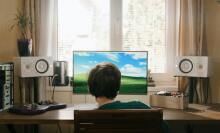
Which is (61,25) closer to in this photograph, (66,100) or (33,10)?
(33,10)

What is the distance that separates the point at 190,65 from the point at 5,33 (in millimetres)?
1746

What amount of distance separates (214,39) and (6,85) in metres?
1.97

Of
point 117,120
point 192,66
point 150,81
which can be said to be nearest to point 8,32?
point 150,81

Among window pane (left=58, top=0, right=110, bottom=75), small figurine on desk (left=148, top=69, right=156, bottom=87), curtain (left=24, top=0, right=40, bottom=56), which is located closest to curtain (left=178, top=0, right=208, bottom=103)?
small figurine on desk (left=148, top=69, right=156, bottom=87)

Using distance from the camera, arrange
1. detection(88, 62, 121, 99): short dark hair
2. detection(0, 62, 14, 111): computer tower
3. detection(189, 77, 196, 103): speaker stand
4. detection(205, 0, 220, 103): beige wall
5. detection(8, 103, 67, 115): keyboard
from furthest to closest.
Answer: detection(205, 0, 220, 103): beige wall < detection(189, 77, 196, 103): speaker stand < detection(0, 62, 14, 111): computer tower < detection(8, 103, 67, 115): keyboard < detection(88, 62, 121, 99): short dark hair

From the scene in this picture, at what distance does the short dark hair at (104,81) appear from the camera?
1.98 metres

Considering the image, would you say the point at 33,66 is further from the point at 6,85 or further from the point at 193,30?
the point at 193,30

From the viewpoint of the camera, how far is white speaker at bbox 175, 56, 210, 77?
3.02 metres

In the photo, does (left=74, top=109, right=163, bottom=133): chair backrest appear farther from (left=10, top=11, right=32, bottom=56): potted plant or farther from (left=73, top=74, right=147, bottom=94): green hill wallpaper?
(left=10, top=11, right=32, bottom=56): potted plant

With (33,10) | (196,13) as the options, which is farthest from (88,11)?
(196,13)

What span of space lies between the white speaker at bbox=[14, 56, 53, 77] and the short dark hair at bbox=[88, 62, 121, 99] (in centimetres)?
112

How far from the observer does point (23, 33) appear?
320 cm

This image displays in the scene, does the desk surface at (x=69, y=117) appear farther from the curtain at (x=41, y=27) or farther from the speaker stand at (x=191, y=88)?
the curtain at (x=41, y=27)

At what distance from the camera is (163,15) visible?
3.44 m
